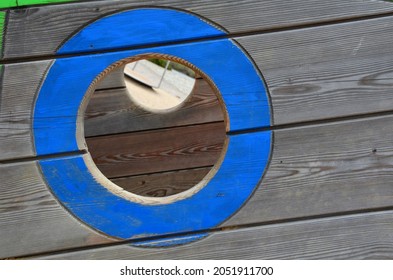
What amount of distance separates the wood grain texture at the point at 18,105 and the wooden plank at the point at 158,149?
945 millimetres

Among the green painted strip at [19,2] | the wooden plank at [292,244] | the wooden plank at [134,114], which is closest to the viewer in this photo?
the green painted strip at [19,2]

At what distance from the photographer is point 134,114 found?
265 cm

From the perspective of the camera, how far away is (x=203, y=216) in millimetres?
1779

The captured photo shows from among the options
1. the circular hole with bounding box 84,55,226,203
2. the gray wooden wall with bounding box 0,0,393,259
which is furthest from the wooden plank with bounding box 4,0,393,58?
the circular hole with bounding box 84,55,226,203

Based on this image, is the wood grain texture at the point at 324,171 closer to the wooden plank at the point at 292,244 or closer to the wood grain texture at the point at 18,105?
the wooden plank at the point at 292,244

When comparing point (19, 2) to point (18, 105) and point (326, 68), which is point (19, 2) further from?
point (326, 68)

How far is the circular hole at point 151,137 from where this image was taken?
264cm

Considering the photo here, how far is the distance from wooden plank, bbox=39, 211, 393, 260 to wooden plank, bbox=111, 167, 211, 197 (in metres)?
0.91

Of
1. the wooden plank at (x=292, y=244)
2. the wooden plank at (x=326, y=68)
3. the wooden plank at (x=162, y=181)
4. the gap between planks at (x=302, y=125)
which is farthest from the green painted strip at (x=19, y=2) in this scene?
the wooden plank at (x=162, y=181)

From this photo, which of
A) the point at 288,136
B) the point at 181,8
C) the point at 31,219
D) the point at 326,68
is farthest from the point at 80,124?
the point at 326,68

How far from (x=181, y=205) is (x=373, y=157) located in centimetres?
50

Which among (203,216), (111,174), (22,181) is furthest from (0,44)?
(111,174)

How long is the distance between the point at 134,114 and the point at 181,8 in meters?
1.00

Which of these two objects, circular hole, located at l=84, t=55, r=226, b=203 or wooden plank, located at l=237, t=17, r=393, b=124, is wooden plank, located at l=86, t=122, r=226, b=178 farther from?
wooden plank, located at l=237, t=17, r=393, b=124
